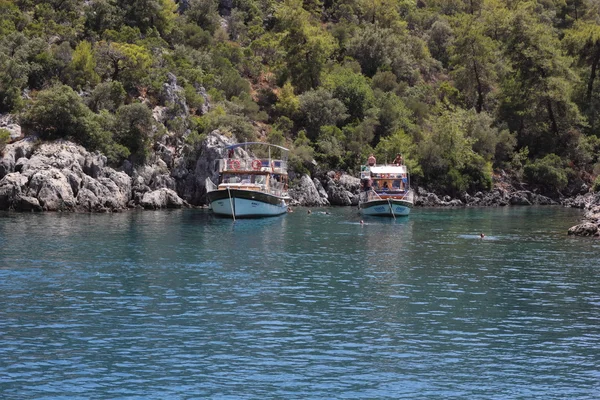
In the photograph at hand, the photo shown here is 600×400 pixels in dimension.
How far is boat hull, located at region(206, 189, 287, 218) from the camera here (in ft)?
235

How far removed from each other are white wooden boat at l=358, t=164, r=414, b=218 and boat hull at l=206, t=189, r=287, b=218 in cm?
1071

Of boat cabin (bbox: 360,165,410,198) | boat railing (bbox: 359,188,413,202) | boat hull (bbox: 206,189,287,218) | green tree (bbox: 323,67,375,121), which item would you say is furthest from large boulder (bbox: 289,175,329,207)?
green tree (bbox: 323,67,375,121)

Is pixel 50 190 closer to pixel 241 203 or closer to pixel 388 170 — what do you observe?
pixel 241 203

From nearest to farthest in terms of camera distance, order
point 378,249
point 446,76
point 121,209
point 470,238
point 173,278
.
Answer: point 173,278 → point 378,249 → point 470,238 → point 121,209 → point 446,76

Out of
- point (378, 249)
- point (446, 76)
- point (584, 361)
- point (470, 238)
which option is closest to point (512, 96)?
point (446, 76)

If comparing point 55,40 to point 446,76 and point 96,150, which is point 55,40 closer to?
point 96,150

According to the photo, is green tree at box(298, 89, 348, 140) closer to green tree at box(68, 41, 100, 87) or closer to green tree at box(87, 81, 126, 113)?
green tree at box(87, 81, 126, 113)

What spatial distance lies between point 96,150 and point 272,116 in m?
36.2

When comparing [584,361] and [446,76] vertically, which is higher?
[446,76]

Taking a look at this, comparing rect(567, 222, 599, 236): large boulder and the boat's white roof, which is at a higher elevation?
the boat's white roof

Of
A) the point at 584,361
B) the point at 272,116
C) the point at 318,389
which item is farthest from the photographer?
the point at 272,116

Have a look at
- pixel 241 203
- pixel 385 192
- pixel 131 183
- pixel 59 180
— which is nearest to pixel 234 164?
pixel 241 203

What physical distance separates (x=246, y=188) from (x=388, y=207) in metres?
15.2

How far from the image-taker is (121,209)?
75.8m
